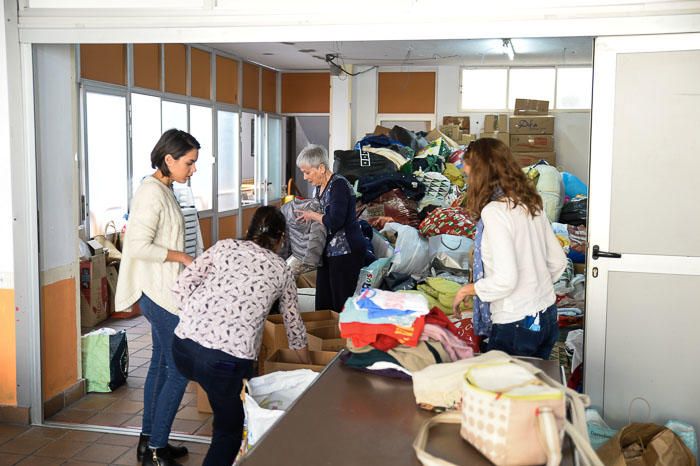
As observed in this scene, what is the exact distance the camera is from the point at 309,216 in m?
4.55

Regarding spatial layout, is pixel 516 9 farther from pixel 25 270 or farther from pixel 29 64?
pixel 25 270

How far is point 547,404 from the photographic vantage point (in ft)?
5.39

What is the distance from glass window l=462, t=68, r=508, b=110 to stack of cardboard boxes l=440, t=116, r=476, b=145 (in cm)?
42

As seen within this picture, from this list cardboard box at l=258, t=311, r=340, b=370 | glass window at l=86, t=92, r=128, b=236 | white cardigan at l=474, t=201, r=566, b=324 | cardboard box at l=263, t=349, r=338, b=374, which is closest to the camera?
white cardigan at l=474, t=201, r=566, b=324

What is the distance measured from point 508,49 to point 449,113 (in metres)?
1.81

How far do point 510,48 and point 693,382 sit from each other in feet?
23.2

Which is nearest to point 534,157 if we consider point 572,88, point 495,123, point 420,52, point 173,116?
point 495,123

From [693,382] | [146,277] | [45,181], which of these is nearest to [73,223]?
[45,181]

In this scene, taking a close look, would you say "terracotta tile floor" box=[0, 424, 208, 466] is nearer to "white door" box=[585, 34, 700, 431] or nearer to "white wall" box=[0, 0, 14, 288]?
"white wall" box=[0, 0, 14, 288]

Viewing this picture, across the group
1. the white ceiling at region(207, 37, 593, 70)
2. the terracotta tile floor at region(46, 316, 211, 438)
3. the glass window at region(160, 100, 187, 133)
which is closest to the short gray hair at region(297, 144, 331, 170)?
the terracotta tile floor at region(46, 316, 211, 438)

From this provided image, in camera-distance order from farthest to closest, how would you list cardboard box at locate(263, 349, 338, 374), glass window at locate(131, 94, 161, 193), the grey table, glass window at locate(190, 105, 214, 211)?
glass window at locate(190, 105, 214, 211)
glass window at locate(131, 94, 161, 193)
cardboard box at locate(263, 349, 338, 374)
the grey table

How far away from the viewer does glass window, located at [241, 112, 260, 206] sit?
11.6 meters

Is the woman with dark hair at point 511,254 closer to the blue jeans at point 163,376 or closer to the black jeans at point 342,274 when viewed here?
the blue jeans at point 163,376

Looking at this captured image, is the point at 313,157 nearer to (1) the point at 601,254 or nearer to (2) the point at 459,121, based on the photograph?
(1) the point at 601,254
